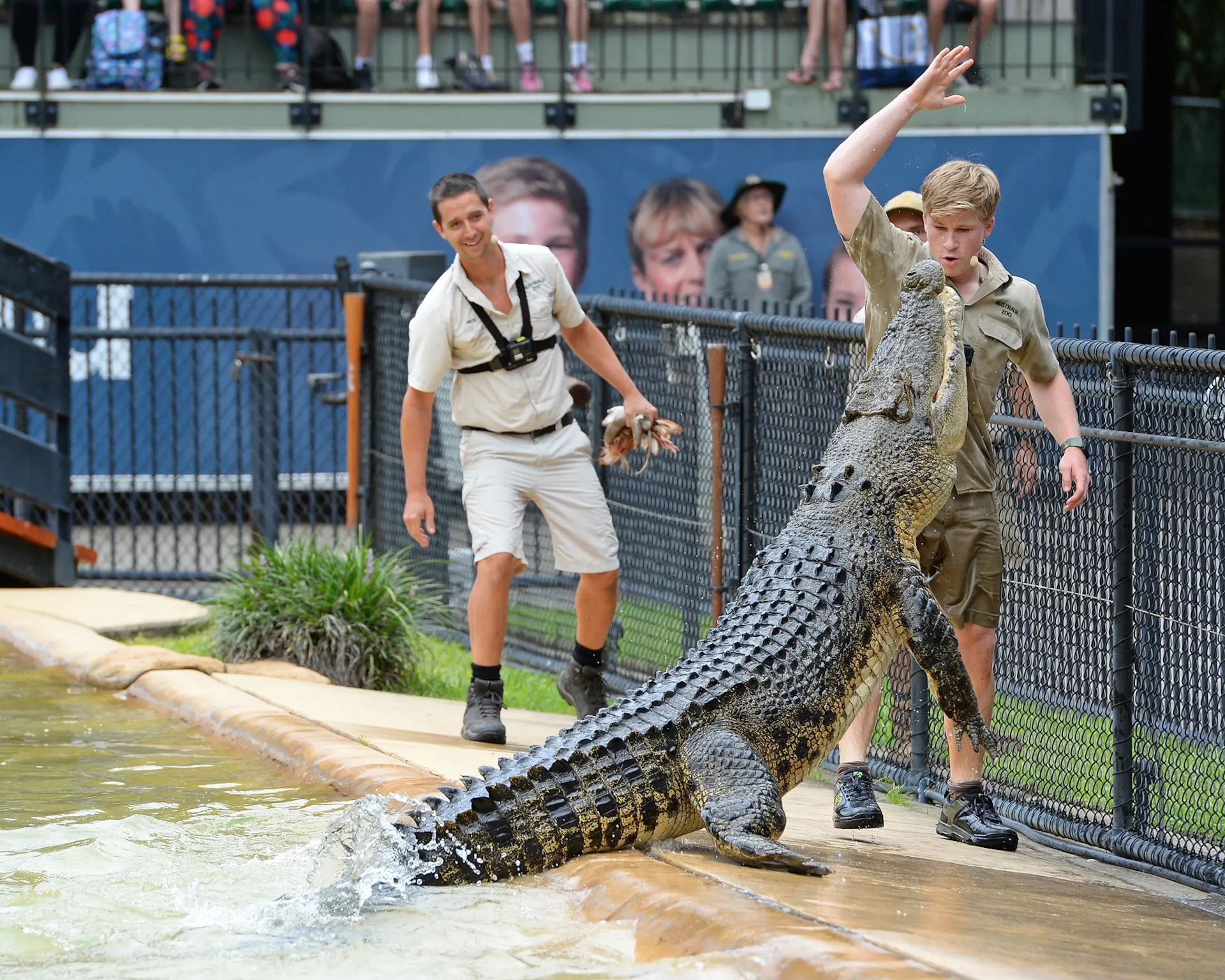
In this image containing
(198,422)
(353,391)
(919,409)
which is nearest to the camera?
(919,409)

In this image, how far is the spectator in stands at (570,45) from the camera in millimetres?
12516

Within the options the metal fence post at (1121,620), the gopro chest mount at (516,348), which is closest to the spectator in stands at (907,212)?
the gopro chest mount at (516,348)

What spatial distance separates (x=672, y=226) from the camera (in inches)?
488

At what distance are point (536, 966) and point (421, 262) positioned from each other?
5926mm

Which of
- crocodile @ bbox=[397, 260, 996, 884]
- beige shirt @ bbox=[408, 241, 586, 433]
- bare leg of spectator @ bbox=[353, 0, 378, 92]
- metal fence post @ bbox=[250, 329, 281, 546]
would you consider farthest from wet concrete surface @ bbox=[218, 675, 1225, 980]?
bare leg of spectator @ bbox=[353, 0, 378, 92]

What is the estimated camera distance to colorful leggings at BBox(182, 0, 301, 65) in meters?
12.4

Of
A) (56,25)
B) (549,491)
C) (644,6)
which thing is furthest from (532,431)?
(56,25)

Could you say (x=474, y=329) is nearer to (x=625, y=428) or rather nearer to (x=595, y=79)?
(x=625, y=428)

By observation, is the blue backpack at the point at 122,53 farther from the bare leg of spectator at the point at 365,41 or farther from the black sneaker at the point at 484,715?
the black sneaker at the point at 484,715

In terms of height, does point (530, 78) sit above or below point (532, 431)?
above

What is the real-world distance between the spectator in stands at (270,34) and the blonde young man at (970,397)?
851cm

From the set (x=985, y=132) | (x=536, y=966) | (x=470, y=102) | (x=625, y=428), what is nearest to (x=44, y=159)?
(x=470, y=102)

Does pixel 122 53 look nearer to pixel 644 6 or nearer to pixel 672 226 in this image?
pixel 644 6

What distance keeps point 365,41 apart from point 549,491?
25.3 ft
